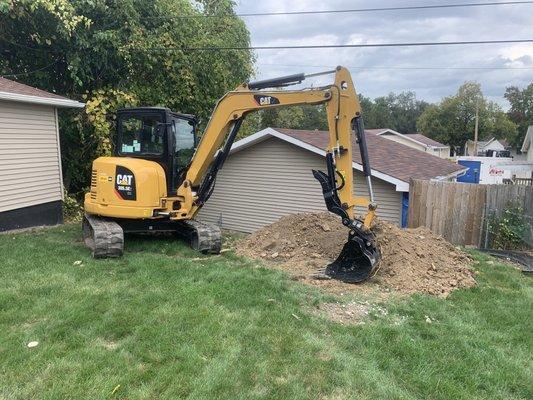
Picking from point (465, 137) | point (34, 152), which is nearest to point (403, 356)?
point (34, 152)

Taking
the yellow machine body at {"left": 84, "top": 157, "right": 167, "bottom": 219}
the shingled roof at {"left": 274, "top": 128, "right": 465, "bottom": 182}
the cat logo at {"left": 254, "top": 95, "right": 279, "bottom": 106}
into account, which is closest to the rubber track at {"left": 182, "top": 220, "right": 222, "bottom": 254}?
the yellow machine body at {"left": 84, "top": 157, "right": 167, "bottom": 219}

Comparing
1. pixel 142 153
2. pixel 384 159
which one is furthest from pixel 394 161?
pixel 142 153

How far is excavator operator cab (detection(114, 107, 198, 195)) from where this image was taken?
919 cm

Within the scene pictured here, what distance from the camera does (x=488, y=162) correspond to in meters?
31.5

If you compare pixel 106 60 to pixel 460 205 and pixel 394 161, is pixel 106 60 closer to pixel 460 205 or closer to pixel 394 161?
pixel 394 161

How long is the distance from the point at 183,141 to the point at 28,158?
4.13 meters

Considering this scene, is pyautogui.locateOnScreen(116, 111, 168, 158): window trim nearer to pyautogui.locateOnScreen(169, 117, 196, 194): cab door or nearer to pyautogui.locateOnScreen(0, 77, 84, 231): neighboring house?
pyautogui.locateOnScreen(169, 117, 196, 194): cab door

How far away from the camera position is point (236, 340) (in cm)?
503

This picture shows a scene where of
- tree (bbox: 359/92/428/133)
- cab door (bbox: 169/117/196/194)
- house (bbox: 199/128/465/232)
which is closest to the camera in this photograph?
cab door (bbox: 169/117/196/194)

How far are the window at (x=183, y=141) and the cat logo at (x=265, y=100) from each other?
75.5 inches

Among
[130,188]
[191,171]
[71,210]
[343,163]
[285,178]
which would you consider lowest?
[71,210]

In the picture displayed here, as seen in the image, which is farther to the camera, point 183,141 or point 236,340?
point 183,141

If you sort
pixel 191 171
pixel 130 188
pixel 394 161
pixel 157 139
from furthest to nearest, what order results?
1. pixel 394 161
2. pixel 191 171
3. pixel 157 139
4. pixel 130 188

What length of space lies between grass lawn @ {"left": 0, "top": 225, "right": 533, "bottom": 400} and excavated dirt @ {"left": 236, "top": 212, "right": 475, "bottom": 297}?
42cm
